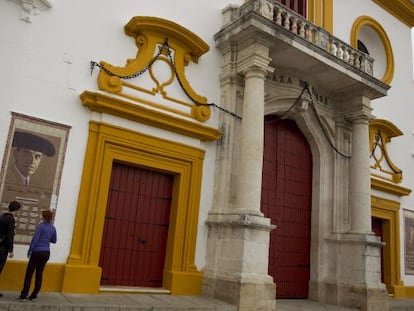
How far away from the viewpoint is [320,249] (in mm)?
10148

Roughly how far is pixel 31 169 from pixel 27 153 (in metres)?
0.26

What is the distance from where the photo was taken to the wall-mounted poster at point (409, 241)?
1262 centimetres

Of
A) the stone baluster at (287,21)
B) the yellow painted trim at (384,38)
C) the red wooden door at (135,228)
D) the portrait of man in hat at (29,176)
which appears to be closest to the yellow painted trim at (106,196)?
the red wooden door at (135,228)

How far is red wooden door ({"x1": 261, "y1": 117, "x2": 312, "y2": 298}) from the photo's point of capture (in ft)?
31.9

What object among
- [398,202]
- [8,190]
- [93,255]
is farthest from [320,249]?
[8,190]

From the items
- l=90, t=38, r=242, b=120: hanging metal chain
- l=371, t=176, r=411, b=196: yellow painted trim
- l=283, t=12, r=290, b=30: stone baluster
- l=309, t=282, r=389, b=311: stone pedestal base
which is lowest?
l=309, t=282, r=389, b=311: stone pedestal base

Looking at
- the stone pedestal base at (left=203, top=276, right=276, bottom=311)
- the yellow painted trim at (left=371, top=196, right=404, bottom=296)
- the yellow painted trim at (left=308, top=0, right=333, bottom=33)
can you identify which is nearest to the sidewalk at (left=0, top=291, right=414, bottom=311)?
the stone pedestal base at (left=203, top=276, right=276, bottom=311)

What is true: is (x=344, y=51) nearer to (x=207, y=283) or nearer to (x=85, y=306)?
(x=207, y=283)

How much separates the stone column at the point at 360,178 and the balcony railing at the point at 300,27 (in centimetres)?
132

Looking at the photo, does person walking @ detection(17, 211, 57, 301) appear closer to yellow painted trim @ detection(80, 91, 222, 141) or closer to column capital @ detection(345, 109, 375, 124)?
yellow painted trim @ detection(80, 91, 222, 141)

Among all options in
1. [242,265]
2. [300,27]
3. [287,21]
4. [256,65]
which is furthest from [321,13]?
[242,265]

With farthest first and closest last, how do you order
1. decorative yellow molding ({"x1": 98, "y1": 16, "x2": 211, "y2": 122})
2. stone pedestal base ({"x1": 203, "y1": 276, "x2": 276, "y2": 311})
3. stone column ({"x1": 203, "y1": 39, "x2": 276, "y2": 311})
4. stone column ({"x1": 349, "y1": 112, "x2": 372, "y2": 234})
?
stone column ({"x1": 349, "y1": 112, "x2": 372, "y2": 234}), decorative yellow molding ({"x1": 98, "y1": 16, "x2": 211, "y2": 122}), stone column ({"x1": 203, "y1": 39, "x2": 276, "y2": 311}), stone pedestal base ({"x1": 203, "y1": 276, "x2": 276, "y2": 311})

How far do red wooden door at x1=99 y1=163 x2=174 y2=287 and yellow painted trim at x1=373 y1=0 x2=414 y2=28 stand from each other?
10.1 metres

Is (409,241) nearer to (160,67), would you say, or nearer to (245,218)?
(245,218)
